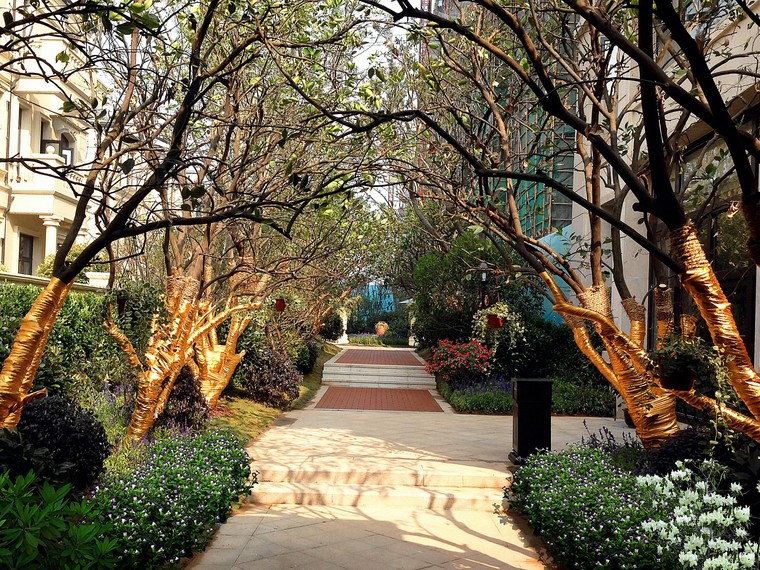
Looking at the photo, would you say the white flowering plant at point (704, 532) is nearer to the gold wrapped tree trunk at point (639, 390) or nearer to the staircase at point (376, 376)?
the gold wrapped tree trunk at point (639, 390)

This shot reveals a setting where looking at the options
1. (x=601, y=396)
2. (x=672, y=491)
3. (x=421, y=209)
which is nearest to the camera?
(x=672, y=491)

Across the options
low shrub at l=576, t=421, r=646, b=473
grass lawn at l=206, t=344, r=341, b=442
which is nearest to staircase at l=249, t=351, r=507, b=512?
grass lawn at l=206, t=344, r=341, b=442

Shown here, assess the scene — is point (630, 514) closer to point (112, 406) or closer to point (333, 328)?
point (112, 406)

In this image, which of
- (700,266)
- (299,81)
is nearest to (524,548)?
(700,266)

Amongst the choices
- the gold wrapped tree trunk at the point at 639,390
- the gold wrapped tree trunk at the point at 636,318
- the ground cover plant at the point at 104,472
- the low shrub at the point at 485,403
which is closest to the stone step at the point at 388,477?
the ground cover plant at the point at 104,472

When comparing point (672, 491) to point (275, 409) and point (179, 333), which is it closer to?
point (179, 333)

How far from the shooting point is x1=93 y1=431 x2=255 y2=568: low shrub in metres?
5.12

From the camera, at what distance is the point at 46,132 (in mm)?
25328

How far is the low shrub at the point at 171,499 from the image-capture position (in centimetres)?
512

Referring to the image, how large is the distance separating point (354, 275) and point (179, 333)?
19802mm

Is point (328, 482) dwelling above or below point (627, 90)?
below

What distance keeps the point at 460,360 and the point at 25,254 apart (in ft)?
54.2

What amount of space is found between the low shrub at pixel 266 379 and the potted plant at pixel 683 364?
34.3 feet

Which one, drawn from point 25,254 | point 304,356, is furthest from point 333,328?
point 304,356
